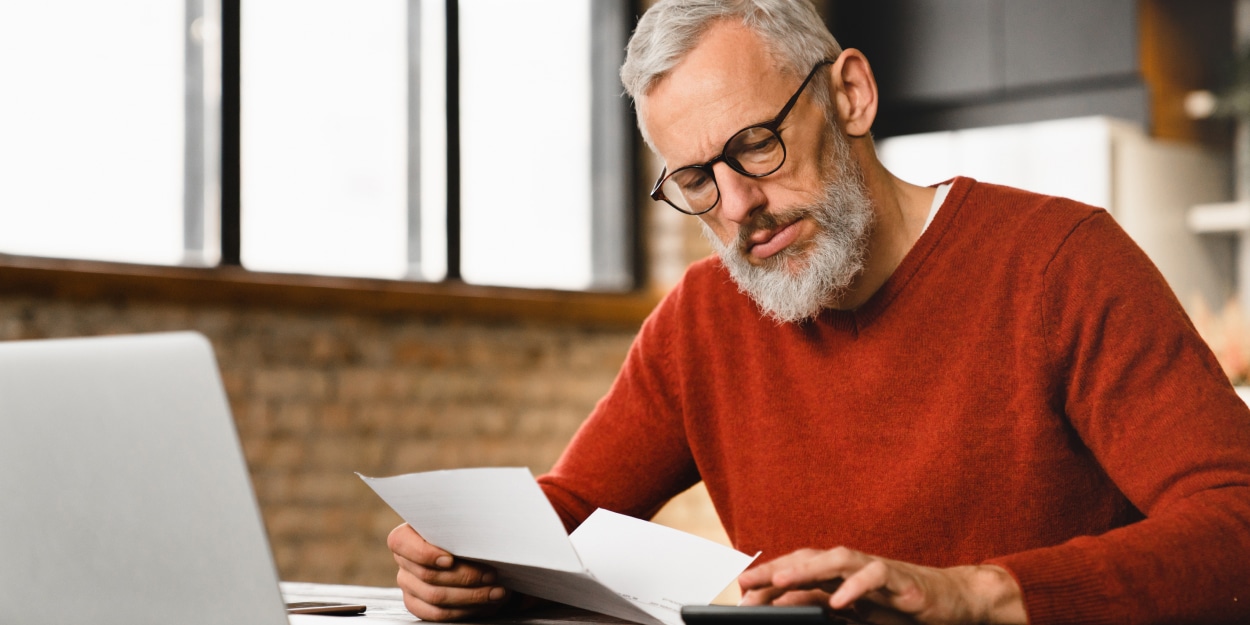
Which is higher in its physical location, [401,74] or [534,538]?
[401,74]

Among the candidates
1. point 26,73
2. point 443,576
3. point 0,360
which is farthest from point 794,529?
point 26,73

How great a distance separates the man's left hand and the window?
7.86ft

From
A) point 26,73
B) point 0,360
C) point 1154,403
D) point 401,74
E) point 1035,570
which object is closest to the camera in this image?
point 0,360

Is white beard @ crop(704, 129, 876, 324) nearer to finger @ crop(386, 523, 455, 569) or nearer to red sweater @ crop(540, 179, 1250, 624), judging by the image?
red sweater @ crop(540, 179, 1250, 624)

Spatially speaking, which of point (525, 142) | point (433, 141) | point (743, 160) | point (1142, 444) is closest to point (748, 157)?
point (743, 160)

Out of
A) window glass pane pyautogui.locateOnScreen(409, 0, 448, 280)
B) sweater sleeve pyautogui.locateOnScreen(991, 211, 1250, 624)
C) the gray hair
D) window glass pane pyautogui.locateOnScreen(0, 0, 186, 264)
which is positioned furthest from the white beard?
window glass pane pyautogui.locateOnScreen(409, 0, 448, 280)

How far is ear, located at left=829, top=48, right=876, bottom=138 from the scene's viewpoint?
1.46 m

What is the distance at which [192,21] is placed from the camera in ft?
10.1

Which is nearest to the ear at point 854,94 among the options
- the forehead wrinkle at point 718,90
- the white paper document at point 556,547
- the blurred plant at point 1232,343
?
the forehead wrinkle at point 718,90

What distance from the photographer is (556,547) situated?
3.16 ft

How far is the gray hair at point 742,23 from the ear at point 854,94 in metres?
0.03

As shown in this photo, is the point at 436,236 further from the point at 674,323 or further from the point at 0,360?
the point at 0,360

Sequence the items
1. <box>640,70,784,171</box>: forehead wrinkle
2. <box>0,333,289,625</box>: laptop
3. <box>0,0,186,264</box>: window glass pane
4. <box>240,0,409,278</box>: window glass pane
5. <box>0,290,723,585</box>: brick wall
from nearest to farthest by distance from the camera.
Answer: <box>0,333,289,625</box>: laptop
<box>640,70,784,171</box>: forehead wrinkle
<box>0,0,186,264</box>: window glass pane
<box>0,290,723,585</box>: brick wall
<box>240,0,409,278</box>: window glass pane

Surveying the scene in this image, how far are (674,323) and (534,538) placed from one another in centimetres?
67
